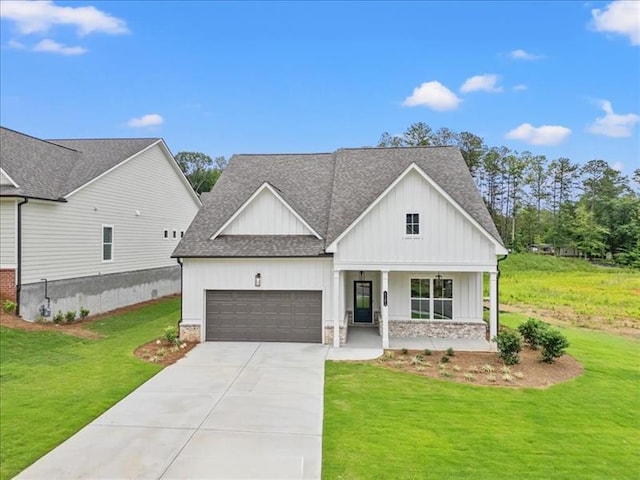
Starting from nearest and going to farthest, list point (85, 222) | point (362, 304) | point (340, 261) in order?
point (340, 261) → point (362, 304) → point (85, 222)

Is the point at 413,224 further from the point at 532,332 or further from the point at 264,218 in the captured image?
the point at 264,218

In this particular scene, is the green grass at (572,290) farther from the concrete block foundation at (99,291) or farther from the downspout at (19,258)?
the downspout at (19,258)

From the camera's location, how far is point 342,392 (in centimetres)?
938

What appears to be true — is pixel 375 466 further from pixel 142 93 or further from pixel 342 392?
pixel 142 93

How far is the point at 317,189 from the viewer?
1689cm

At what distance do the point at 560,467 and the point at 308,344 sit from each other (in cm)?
865

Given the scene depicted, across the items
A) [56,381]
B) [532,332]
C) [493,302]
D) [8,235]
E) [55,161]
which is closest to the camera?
[56,381]

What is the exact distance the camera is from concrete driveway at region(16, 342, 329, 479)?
6.10 meters

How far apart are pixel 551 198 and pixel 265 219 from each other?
62.5 metres

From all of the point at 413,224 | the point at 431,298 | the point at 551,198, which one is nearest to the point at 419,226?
the point at 413,224

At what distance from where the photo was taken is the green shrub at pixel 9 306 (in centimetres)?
1433

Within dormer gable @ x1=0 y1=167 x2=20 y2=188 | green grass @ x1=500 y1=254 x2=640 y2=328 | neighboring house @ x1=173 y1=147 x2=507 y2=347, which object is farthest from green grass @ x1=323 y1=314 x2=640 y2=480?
dormer gable @ x1=0 y1=167 x2=20 y2=188

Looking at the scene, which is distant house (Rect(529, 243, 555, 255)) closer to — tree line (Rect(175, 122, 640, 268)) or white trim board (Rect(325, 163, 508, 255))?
tree line (Rect(175, 122, 640, 268))

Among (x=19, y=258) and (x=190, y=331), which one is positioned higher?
(x=19, y=258)
